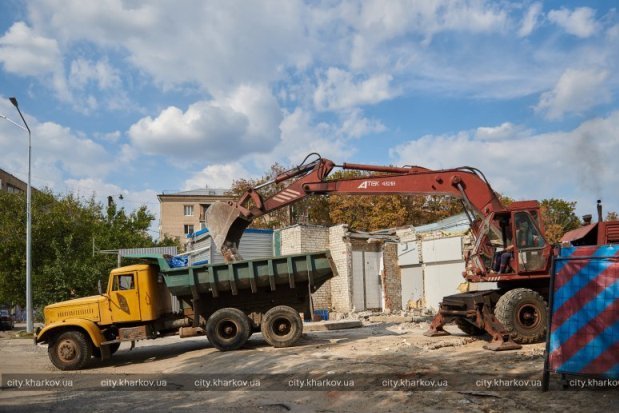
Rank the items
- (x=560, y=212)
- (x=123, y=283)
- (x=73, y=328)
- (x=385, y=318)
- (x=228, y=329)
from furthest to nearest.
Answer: (x=560, y=212), (x=385, y=318), (x=228, y=329), (x=123, y=283), (x=73, y=328)

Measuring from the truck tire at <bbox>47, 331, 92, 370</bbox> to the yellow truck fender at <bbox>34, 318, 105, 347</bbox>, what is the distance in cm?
15

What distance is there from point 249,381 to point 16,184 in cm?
6901

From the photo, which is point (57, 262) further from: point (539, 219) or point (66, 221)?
point (539, 219)

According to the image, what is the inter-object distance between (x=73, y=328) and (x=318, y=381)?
6.59 m

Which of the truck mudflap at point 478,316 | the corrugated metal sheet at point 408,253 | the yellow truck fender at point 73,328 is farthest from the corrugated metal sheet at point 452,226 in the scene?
the yellow truck fender at point 73,328

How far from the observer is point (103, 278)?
89.0ft

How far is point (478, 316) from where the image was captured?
11625 millimetres

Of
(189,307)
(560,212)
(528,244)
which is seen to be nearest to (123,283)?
(189,307)

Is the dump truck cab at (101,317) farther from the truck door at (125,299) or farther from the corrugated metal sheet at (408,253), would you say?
the corrugated metal sheet at (408,253)

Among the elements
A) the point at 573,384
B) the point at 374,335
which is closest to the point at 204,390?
the point at 573,384

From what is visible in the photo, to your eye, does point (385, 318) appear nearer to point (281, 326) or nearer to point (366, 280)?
point (366, 280)

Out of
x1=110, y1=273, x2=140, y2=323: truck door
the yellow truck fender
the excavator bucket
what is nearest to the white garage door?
the excavator bucket

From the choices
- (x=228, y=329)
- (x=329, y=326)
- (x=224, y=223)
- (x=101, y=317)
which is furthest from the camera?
(x=329, y=326)

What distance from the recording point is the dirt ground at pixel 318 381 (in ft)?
23.1
